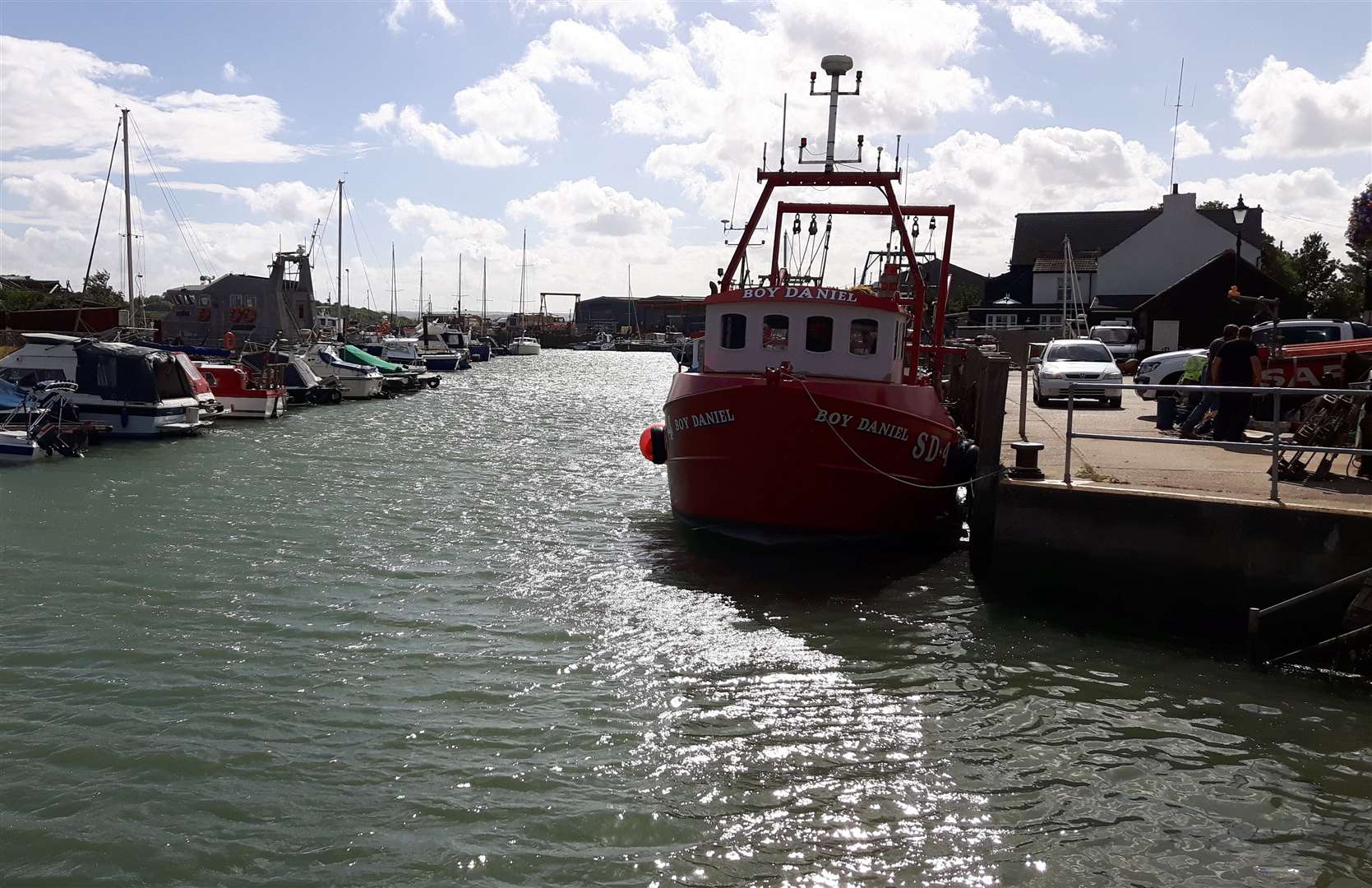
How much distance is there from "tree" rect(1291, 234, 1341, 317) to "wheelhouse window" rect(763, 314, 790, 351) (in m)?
41.5

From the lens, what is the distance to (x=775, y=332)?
15195mm

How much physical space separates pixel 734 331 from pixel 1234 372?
→ 271 inches

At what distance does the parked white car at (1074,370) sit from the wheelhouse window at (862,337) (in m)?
9.15

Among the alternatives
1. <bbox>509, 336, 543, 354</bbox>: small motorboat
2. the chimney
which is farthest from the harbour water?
<bbox>509, 336, 543, 354</bbox>: small motorboat

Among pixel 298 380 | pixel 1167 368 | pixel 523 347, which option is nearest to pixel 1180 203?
pixel 1167 368

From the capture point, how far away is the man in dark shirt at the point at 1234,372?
14081mm

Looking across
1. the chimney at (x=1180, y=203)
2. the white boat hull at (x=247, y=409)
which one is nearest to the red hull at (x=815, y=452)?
the white boat hull at (x=247, y=409)

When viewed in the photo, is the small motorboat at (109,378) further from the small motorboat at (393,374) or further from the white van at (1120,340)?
the white van at (1120,340)

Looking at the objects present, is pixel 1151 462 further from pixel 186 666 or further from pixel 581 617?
pixel 186 666

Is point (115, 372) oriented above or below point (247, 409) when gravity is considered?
above

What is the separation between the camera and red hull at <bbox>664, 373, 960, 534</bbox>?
44.0ft

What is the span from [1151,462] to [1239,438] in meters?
1.79

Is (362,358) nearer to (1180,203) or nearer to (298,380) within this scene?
(298,380)

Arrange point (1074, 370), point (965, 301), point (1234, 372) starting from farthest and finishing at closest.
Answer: point (965, 301), point (1074, 370), point (1234, 372)
